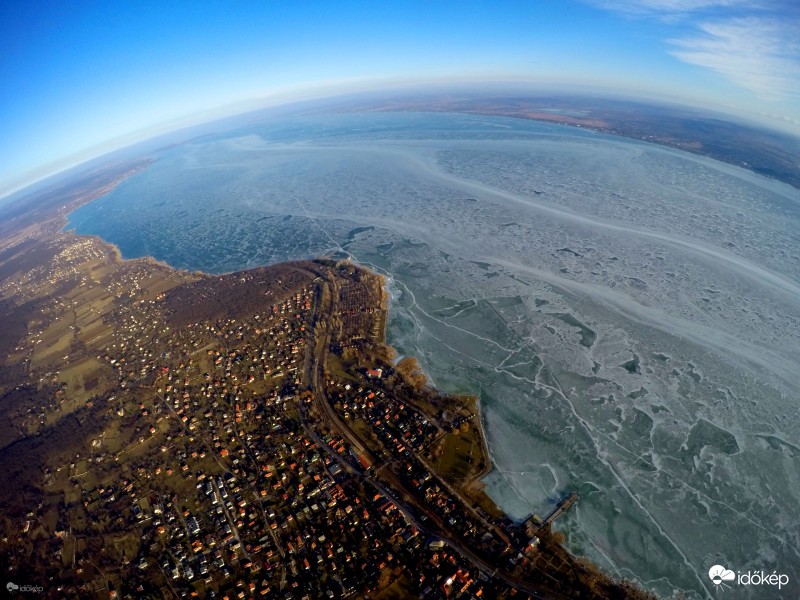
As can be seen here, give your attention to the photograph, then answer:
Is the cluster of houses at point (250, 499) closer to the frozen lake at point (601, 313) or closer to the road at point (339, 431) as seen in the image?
the road at point (339, 431)

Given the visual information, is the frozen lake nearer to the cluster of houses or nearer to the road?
the road

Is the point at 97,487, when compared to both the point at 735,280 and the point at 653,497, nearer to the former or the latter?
the point at 653,497

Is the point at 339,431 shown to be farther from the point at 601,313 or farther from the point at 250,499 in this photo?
the point at 601,313

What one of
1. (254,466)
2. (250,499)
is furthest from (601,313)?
(250,499)

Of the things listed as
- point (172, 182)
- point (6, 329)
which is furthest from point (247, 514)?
point (172, 182)

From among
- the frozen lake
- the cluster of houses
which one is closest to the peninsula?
the cluster of houses

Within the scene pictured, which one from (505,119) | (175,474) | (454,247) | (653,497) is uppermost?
(505,119)
